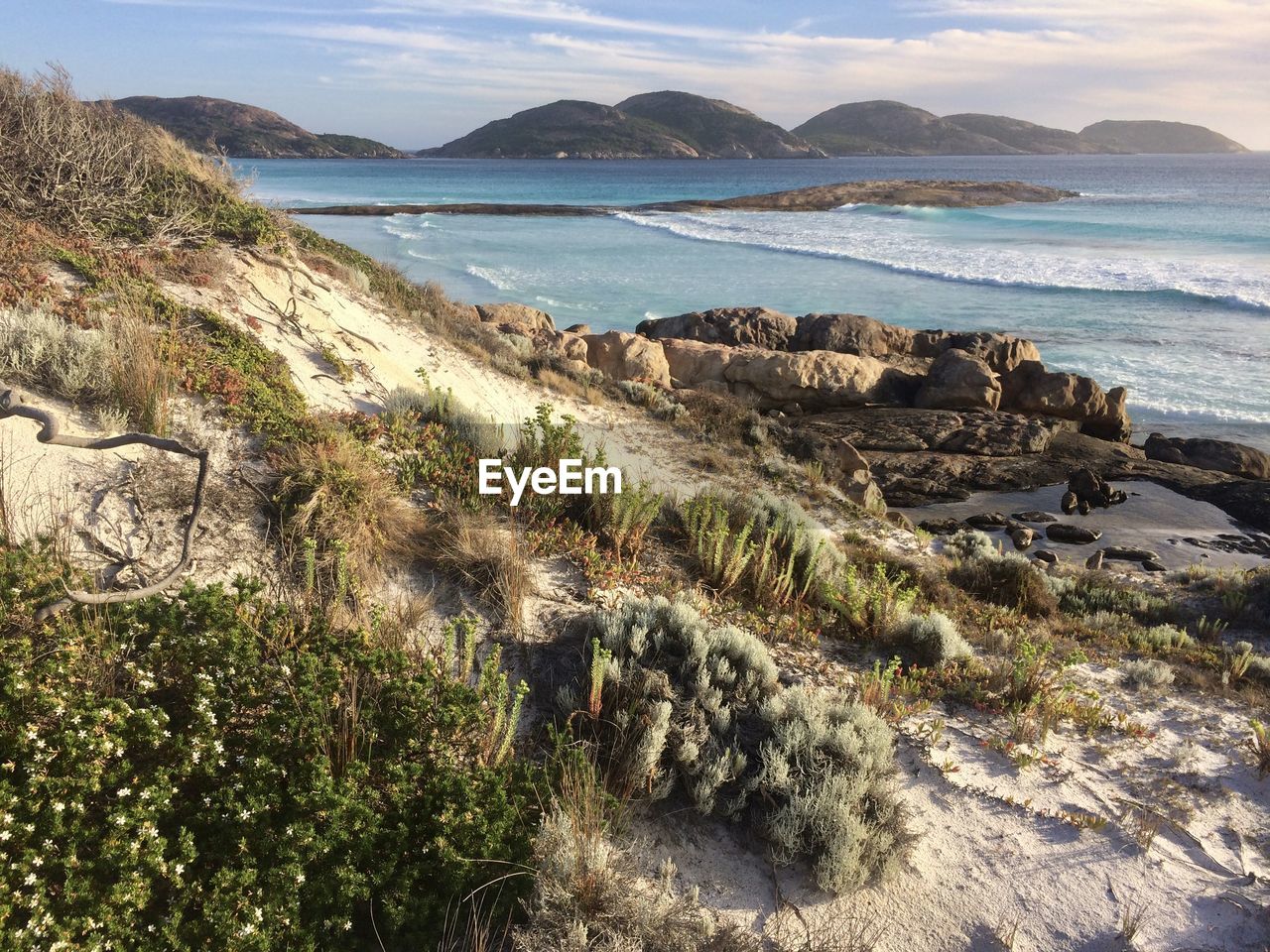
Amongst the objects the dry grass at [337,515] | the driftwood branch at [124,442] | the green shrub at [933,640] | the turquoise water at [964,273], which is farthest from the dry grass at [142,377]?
the turquoise water at [964,273]

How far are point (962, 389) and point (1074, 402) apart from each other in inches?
105

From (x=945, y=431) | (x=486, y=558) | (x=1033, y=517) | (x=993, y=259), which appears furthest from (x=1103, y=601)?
(x=993, y=259)

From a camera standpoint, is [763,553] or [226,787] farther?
[763,553]

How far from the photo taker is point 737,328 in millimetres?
22750

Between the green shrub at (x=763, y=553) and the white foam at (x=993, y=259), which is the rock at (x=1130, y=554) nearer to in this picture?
the green shrub at (x=763, y=553)

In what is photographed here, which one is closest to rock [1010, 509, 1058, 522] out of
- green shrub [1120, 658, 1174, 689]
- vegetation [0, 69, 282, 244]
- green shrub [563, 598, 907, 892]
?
green shrub [1120, 658, 1174, 689]

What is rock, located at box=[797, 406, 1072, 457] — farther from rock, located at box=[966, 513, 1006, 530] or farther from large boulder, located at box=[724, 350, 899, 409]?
rock, located at box=[966, 513, 1006, 530]

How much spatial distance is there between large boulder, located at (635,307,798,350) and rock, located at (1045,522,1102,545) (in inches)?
433

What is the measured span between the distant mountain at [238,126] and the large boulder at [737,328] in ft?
482

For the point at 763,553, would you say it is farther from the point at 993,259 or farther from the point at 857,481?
the point at 993,259

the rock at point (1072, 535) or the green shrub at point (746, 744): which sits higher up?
the green shrub at point (746, 744)

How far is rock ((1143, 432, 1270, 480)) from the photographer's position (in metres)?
15.6

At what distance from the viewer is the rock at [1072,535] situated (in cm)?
1258

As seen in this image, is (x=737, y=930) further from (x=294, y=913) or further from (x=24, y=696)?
(x=24, y=696)
